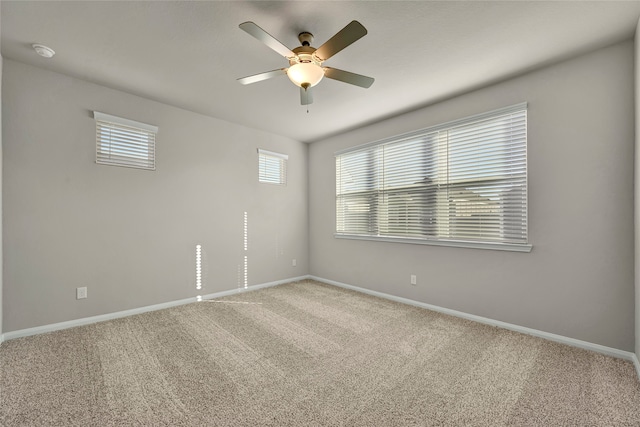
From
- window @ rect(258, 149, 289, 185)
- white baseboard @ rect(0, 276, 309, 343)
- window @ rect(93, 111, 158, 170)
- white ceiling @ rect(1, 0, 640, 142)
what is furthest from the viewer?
window @ rect(258, 149, 289, 185)

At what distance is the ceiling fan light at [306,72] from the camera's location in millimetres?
1981

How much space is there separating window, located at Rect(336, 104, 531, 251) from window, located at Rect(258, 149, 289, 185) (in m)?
1.15

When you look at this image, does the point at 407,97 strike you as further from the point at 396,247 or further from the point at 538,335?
the point at 538,335

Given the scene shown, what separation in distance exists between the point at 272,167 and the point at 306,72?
2.77 metres

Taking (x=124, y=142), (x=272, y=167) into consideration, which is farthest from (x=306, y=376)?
(x=272, y=167)

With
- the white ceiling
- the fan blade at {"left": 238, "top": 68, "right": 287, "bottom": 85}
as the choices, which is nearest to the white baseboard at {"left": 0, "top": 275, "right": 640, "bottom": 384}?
the white ceiling

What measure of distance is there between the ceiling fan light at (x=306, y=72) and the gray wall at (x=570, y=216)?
6.56ft

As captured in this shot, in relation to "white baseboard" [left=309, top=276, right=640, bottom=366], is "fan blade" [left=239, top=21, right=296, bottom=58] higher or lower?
higher

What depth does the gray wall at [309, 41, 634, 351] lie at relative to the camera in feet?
7.36

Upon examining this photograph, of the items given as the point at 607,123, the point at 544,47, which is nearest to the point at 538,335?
the point at 607,123

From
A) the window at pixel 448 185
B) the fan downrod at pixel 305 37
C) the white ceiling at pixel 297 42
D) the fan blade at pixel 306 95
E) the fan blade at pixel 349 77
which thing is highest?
the white ceiling at pixel 297 42

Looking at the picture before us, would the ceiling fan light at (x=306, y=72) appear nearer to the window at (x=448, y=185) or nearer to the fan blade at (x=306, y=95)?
the fan blade at (x=306, y=95)

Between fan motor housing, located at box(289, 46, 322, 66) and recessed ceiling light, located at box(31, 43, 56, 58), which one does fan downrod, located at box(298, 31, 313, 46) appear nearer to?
fan motor housing, located at box(289, 46, 322, 66)

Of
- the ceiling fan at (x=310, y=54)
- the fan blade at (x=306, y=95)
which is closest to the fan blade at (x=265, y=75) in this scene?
the ceiling fan at (x=310, y=54)
